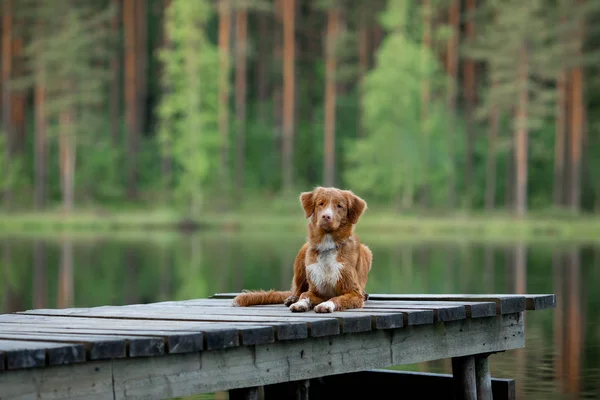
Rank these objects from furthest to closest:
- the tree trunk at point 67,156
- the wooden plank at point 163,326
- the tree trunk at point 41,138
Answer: the tree trunk at point 41,138 → the tree trunk at point 67,156 → the wooden plank at point 163,326

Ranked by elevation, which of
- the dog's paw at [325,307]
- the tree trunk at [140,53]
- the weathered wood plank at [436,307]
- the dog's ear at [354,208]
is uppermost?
the tree trunk at [140,53]

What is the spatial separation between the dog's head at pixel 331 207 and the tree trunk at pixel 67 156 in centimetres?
4556

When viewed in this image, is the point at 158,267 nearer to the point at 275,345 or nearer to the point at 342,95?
Answer: the point at 275,345

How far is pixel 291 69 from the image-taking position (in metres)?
54.4

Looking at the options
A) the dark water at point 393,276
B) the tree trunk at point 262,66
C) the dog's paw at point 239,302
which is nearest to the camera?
the dog's paw at point 239,302

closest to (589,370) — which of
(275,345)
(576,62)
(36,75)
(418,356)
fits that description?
(418,356)

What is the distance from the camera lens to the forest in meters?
52.1

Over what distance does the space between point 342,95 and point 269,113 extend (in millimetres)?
4354

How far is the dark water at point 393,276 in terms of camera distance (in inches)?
509

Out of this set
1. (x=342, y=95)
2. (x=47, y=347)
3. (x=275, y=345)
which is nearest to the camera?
(x=47, y=347)

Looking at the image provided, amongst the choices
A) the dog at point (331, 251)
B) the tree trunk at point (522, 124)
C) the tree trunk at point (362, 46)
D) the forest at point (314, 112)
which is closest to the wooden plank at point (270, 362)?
the dog at point (331, 251)

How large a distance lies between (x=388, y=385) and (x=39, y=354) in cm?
478

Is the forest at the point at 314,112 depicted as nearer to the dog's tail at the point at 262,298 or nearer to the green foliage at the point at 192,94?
the green foliage at the point at 192,94

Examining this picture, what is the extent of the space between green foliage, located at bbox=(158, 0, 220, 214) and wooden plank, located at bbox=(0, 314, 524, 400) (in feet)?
140
